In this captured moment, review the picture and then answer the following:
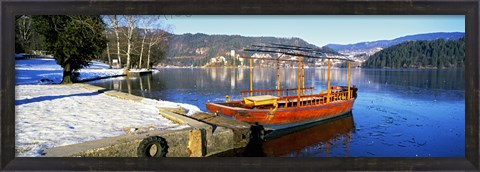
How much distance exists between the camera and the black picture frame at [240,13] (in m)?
3.32

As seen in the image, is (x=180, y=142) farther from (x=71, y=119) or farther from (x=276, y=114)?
(x=276, y=114)

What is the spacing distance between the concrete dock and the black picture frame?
0.25 metres

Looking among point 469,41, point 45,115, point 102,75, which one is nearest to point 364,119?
point 469,41

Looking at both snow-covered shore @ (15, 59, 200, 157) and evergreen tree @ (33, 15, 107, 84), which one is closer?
snow-covered shore @ (15, 59, 200, 157)

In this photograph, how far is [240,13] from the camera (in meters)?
3.39

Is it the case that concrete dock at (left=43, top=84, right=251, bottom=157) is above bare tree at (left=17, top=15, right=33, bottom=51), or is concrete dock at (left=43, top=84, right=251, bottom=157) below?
below

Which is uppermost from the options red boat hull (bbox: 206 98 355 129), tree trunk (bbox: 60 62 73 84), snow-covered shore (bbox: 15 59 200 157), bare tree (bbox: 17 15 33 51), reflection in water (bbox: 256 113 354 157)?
bare tree (bbox: 17 15 33 51)

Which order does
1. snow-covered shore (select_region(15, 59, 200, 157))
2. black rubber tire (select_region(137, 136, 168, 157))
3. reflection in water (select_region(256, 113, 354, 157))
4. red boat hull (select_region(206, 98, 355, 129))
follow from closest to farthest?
snow-covered shore (select_region(15, 59, 200, 157)) < black rubber tire (select_region(137, 136, 168, 157)) < reflection in water (select_region(256, 113, 354, 157)) < red boat hull (select_region(206, 98, 355, 129))

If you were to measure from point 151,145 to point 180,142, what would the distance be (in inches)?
18.9

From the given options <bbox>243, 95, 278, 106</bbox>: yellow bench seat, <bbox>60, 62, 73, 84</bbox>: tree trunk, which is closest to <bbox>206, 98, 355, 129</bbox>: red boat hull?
<bbox>243, 95, 278, 106</bbox>: yellow bench seat

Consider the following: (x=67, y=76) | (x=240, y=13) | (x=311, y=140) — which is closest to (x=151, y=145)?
(x=240, y=13)

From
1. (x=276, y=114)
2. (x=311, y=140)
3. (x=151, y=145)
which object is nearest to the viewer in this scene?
(x=151, y=145)

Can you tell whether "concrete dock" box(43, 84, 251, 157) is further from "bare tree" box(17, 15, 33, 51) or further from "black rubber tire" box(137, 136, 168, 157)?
"bare tree" box(17, 15, 33, 51)

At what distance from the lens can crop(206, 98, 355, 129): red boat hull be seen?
733 cm
